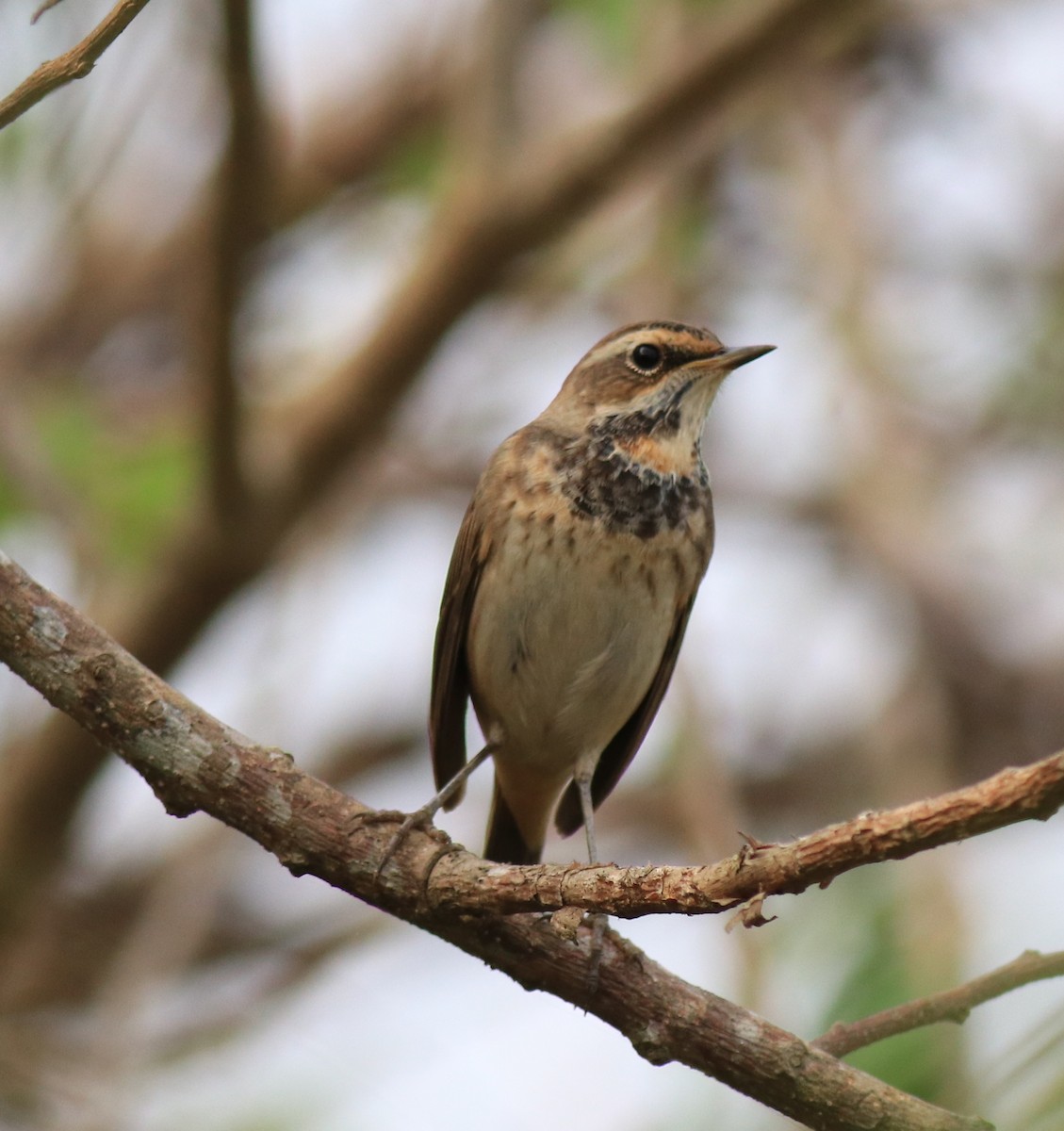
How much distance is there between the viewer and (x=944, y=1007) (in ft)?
10.8

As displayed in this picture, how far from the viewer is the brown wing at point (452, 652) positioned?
5.67 meters

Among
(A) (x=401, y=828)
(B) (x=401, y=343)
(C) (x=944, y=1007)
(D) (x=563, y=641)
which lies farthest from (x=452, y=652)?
(C) (x=944, y=1007)

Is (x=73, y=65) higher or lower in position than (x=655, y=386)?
lower

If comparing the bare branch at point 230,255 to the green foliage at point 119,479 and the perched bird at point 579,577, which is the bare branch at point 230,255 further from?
the green foliage at point 119,479

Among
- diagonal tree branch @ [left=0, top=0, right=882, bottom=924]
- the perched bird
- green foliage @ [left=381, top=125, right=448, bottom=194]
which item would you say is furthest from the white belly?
Answer: green foliage @ [left=381, top=125, right=448, bottom=194]

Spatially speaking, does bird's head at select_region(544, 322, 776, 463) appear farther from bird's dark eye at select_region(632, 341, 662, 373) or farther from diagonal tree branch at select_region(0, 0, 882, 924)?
diagonal tree branch at select_region(0, 0, 882, 924)

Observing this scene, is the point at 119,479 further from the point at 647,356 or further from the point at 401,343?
the point at 647,356

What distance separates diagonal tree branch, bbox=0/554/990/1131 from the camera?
350 centimetres

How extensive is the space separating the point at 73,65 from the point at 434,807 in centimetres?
217

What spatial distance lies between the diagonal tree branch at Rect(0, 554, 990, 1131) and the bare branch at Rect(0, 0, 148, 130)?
104 cm

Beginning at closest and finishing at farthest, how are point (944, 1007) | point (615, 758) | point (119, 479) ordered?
1. point (944, 1007)
2. point (615, 758)
3. point (119, 479)

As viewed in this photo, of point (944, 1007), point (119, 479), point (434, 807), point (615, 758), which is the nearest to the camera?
point (944, 1007)

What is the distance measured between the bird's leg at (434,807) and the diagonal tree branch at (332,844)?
0.03 m

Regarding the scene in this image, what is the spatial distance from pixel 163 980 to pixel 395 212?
506cm
